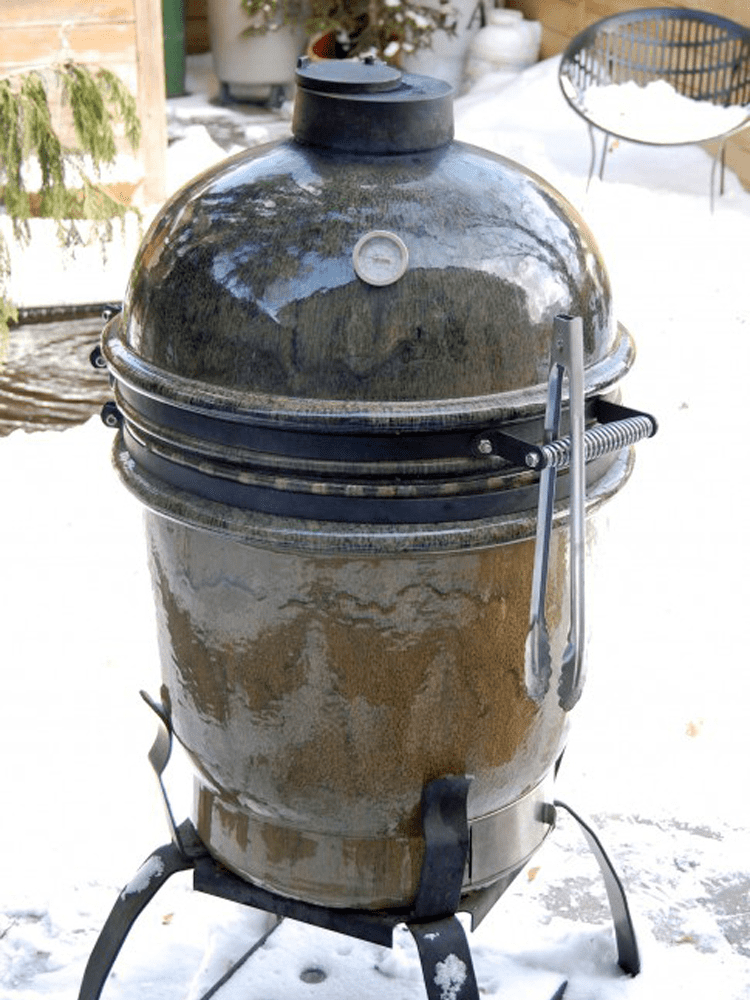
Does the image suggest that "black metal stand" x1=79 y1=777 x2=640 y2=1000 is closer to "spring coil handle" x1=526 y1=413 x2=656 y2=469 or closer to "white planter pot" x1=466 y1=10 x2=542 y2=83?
"spring coil handle" x1=526 y1=413 x2=656 y2=469

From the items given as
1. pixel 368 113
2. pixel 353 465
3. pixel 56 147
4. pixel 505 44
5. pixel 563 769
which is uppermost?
pixel 368 113

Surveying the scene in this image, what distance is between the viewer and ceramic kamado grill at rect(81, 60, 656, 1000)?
77.7 inches

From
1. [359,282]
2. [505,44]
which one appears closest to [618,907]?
[359,282]

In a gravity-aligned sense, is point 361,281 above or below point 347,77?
below

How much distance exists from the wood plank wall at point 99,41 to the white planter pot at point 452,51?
12.2 feet

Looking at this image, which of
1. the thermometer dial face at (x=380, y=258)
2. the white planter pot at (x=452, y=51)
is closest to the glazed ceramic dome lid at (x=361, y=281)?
the thermometer dial face at (x=380, y=258)

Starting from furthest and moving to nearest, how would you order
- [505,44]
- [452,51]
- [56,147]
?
[452,51] < [505,44] < [56,147]

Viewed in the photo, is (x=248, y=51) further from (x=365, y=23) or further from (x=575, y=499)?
(x=575, y=499)

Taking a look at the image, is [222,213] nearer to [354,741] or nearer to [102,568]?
[354,741]

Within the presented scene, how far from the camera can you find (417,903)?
224cm

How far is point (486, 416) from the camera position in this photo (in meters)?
1.96

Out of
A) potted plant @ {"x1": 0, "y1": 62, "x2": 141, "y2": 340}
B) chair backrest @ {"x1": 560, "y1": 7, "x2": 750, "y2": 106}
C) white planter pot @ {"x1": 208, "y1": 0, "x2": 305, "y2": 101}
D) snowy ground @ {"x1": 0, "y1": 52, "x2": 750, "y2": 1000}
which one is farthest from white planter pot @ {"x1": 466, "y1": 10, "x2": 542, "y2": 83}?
potted plant @ {"x1": 0, "y1": 62, "x2": 141, "y2": 340}

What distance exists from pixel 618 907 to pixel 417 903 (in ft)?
2.00

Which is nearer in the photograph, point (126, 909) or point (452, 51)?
point (126, 909)
